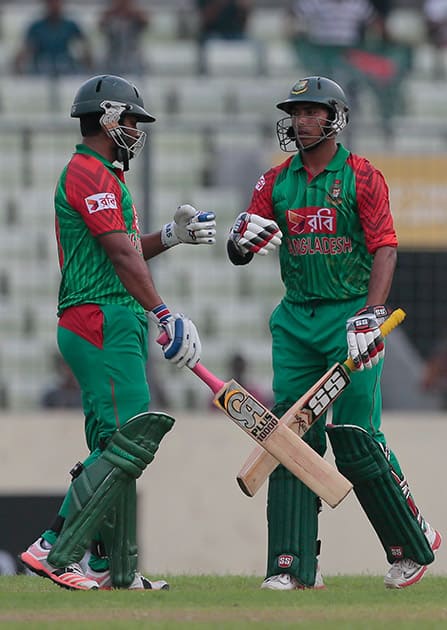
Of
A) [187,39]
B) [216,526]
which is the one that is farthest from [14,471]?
[187,39]

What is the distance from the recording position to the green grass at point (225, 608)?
17.4 ft

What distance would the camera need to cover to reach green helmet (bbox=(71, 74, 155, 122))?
6.50 metres

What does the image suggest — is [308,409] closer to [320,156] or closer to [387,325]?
[387,325]

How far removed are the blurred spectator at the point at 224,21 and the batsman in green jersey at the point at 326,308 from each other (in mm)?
8783

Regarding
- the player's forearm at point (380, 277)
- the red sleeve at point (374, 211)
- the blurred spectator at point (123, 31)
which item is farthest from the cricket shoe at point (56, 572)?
the blurred spectator at point (123, 31)

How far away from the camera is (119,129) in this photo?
651 centimetres

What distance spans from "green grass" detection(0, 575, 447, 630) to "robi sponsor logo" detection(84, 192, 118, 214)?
58.8 inches

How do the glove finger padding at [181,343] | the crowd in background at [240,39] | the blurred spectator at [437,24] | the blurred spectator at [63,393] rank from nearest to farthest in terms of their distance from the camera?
the glove finger padding at [181,343] < the blurred spectator at [63,393] < the crowd in background at [240,39] < the blurred spectator at [437,24]

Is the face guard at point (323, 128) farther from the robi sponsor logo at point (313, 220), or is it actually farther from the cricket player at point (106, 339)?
the cricket player at point (106, 339)

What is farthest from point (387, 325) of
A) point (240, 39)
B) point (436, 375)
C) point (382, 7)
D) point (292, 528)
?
point (382, 7)

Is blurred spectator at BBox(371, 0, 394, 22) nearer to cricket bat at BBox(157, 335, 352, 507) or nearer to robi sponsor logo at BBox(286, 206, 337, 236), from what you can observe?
robi sponsor logo at BBox(286, 206, 337, 236)

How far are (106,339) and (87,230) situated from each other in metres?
0.45

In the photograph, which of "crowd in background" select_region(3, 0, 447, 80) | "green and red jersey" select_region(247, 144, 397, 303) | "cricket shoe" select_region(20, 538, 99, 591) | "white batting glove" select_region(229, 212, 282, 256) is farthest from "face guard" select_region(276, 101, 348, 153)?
"crowd in background" select_region(3, 0, 447, 80)

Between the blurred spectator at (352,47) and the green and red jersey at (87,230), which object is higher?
the blurred spectator at (352,47)
